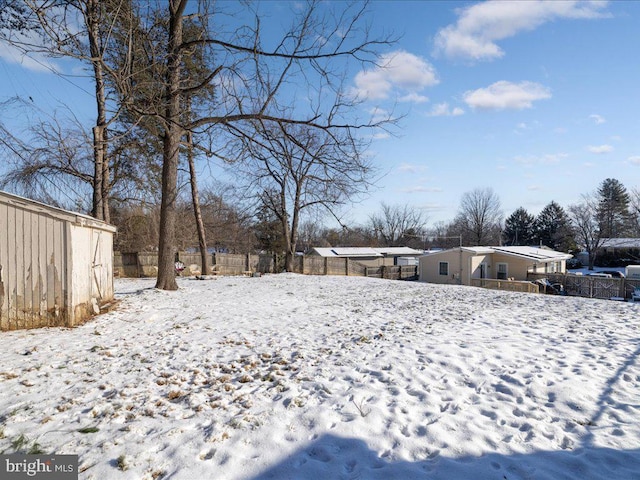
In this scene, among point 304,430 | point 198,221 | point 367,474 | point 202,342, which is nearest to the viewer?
point 367,474

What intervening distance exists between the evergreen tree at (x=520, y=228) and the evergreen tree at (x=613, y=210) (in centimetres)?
927

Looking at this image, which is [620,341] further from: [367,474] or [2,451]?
[2,451]

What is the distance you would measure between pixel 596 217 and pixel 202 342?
5129 centimetres

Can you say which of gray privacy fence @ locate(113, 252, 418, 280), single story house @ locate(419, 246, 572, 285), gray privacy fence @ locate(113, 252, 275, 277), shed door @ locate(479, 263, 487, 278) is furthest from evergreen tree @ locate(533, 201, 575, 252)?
gray privacy fence @ locate(113, 252, 275, 277)

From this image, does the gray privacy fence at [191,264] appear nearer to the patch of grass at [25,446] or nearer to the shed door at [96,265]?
the shed door at [96,265]

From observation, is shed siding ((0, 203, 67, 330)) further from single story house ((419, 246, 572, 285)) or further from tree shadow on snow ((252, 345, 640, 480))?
single story house ((419, 246, 572, 285))

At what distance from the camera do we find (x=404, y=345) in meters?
5.06

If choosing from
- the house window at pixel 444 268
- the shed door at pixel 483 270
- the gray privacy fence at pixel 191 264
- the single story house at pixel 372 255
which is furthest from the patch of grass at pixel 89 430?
the single story house at pixel 372 255

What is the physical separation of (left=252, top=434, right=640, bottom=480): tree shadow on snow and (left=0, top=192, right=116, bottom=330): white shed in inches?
218

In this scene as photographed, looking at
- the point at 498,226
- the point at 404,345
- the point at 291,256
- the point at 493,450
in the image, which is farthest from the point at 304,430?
the point at 498,226

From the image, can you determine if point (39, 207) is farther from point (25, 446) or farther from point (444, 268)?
point (444, 268)

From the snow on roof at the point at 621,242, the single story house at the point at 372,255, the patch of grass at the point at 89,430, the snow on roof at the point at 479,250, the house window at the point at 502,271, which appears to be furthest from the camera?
the snow on roof at the point at 621,242

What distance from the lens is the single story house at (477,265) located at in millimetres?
24781

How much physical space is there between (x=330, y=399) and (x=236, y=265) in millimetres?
20019
